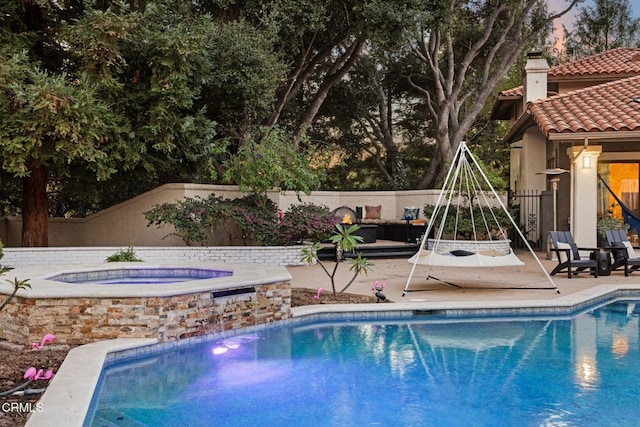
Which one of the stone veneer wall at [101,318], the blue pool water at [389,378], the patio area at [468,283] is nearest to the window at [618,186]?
the patio area at [468,283]

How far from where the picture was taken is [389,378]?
6223 mm

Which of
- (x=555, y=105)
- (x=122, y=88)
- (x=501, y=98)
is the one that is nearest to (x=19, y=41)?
(x=122, y=88)

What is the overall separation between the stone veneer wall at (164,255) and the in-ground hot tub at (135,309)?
5.63 meters

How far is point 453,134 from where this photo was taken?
25.5 metres

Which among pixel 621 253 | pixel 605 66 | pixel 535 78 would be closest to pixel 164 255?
pixel 621 253

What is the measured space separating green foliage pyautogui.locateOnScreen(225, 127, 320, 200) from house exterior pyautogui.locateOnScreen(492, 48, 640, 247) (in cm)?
573

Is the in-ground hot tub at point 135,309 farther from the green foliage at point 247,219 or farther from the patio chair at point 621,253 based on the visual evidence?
the patio chair at point 621,253

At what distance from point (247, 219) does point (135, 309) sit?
8.09 m

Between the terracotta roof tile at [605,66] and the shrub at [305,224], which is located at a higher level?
the terracotta roof tile at [605,66]

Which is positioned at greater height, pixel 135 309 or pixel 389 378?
pixel 135 309

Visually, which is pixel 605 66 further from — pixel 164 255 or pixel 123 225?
pixel 123 225

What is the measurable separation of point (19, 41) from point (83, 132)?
3244 mm

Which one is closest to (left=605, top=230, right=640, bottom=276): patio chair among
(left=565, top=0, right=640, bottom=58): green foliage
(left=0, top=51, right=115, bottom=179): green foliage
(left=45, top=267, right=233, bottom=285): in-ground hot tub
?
(left=45, top=267, right=233, bottom=285): in-ground hot tub

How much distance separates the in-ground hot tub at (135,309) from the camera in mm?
6816
